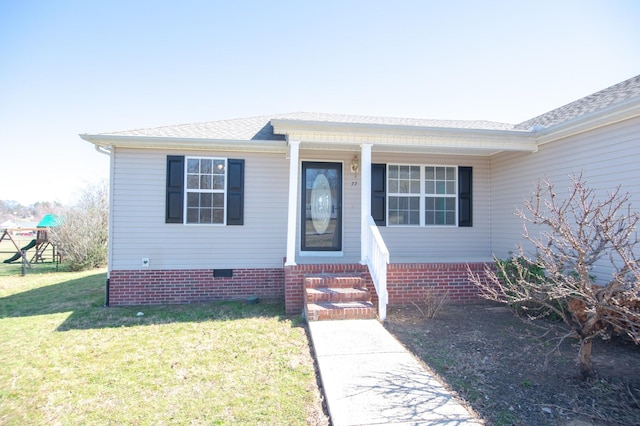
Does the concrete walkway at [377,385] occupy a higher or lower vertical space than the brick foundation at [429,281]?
lower

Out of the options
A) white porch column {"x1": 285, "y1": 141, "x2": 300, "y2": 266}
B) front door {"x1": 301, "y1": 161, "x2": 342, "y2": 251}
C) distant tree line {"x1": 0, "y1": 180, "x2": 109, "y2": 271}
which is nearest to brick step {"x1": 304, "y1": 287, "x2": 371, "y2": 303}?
white porch column {"x1": 285, "y1": 141, "x2": 300, "y2": 266}

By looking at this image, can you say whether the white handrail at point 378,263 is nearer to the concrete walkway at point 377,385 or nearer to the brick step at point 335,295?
the brick step at point 335,295

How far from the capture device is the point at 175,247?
255 inches

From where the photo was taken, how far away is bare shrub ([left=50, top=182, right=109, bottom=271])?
11.4m

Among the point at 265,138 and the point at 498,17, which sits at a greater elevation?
the point at 498,17

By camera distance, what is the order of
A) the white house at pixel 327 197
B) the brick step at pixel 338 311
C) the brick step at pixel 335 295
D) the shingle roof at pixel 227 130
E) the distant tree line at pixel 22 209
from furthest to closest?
the distant tree line at pixel 22 209 < the shingle roof at pixel 227 130 < the white house at pixel 327 197 < the brick step at pixel 335 295 < the brick step at pixel 338 311

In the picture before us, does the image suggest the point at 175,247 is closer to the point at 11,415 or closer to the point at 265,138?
the point at 265,138

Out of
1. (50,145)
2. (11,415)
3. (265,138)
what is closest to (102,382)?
(11,415)

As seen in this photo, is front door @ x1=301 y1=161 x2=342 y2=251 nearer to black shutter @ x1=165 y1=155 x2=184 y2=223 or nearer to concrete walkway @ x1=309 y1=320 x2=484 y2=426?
black shutter @ x1=165 y1=155 x2=184 y2=223

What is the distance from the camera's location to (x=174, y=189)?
6441 millimetres

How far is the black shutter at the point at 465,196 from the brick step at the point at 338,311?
3.67 metres

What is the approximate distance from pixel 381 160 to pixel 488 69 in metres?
4.06

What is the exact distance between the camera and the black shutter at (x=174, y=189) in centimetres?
643

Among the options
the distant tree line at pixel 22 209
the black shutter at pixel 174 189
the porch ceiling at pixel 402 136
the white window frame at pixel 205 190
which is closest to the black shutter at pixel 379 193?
the porch ceiling at pixel 402 136
